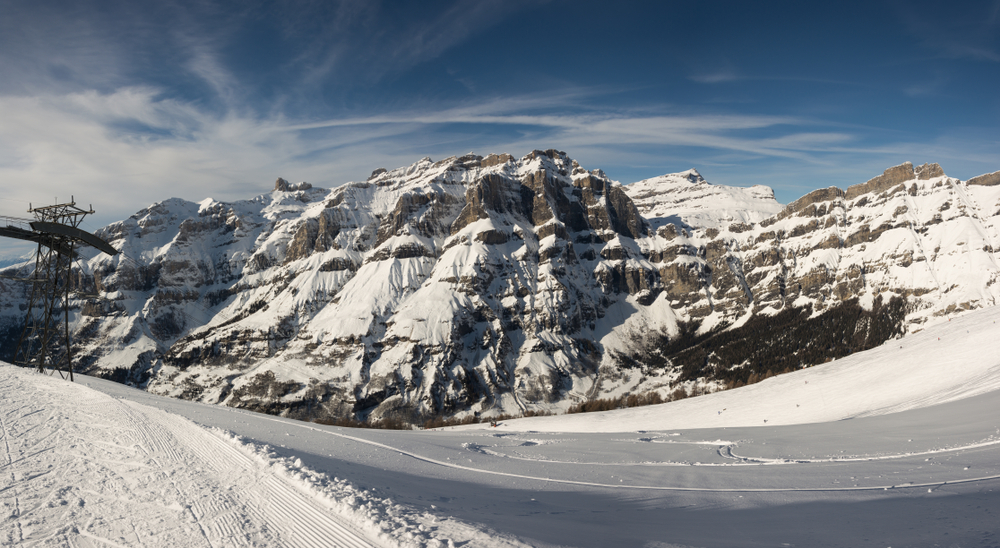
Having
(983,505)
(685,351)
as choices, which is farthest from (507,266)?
(983,505)

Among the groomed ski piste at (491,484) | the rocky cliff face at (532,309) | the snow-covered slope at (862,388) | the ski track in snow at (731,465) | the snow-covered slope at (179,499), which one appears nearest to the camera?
the groomed ski piste at (491,484)

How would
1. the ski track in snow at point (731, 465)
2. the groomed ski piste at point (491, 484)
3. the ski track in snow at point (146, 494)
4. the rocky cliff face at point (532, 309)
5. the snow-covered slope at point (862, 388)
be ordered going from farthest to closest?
the rocky cliff face at point (532, 309) < the snow-covered slope at point (862, 388) < the ski track in snow at point (731, 465) < the ski track in snow at point (146, 494) < the groomed ski piste at point (491, 484)

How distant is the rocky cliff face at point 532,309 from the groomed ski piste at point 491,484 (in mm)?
120970

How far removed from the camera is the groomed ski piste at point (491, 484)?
5.66 meters

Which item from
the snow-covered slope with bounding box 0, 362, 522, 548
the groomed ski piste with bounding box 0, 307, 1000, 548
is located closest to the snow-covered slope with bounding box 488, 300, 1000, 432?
the groomed ski piste with bounding box 0, 307, 1000, 548

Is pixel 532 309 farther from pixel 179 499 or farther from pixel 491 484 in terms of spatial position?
pixel 179 499

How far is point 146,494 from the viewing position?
290 inches

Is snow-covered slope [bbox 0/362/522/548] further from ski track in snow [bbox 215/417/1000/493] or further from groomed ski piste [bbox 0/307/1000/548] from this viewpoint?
ski track in snow [bbox 215/417/1000/493]

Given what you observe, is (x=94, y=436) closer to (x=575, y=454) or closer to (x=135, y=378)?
(x=575, y=454)

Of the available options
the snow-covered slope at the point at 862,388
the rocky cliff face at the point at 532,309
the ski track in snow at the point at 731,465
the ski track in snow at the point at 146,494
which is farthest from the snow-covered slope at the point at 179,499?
the rocky cliff face at the point at 532,309

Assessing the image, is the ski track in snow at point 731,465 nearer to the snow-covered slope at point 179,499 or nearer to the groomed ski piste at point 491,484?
the groomed ski piste at point 491,484

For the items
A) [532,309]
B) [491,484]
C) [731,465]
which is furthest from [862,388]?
[532,309]

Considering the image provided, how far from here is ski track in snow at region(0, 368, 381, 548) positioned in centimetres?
588

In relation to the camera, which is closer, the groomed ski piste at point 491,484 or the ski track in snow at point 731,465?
the groomed ski piste at point 491,484
